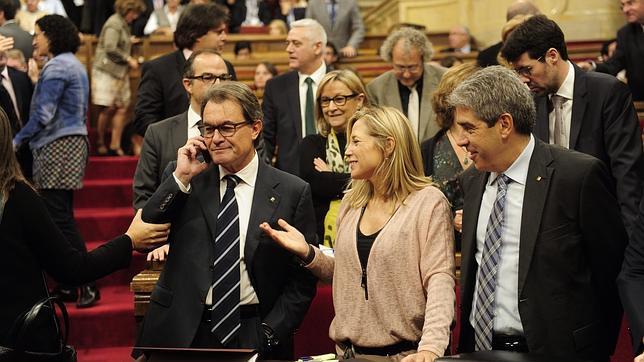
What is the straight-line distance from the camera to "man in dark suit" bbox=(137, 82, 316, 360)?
344cm

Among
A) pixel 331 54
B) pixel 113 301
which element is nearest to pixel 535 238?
pixel 113 301

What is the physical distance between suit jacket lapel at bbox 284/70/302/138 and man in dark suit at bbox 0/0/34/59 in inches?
88.7

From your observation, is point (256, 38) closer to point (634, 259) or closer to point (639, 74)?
point (639, 74)

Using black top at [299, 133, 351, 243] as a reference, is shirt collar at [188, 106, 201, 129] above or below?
above

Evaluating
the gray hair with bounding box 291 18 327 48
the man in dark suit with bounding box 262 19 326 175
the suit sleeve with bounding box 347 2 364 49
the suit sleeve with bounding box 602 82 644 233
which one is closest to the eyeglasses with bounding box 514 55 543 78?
the suit sleeve with bounding box 602 82 644 233

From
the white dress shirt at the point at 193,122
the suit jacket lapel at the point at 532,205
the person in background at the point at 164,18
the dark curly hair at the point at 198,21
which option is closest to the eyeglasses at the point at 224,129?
the suit jacket lapel at the point at 532,205

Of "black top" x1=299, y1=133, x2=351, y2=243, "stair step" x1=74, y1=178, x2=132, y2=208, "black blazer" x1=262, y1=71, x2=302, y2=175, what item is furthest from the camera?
"stair step" x1=74, y1=178, x2=132, y2=208

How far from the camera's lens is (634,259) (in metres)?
2.94

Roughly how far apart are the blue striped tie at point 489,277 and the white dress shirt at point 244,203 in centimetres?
77

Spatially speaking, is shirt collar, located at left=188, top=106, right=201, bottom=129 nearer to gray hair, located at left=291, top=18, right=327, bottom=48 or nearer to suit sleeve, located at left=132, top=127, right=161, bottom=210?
suit sleeve, located at left=132, top=127, right=161, bottom=210

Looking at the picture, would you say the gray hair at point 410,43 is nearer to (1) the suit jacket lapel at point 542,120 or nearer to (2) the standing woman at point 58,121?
(1) the suit jacket lapel at point 542,120

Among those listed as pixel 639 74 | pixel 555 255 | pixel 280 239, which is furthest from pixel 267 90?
pixel 555 255

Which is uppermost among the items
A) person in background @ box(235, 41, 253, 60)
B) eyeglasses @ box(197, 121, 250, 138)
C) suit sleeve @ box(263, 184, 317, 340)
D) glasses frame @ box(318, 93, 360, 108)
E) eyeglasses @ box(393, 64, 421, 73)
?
eyeglasses @ box(197, 121, 250, 138)

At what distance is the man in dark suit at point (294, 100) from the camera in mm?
6086
